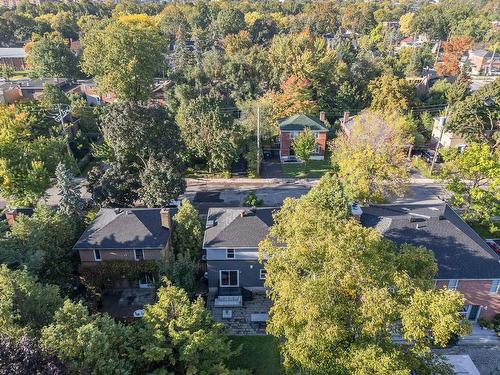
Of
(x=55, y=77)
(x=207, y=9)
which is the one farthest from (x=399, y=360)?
(x=207, y=9)

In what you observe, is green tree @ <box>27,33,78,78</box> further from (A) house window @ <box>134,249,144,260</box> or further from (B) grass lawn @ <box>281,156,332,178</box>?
(A) house window @ <box>134,249,144,260</box>

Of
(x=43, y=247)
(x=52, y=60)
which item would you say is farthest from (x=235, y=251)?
(x=52, y=60)

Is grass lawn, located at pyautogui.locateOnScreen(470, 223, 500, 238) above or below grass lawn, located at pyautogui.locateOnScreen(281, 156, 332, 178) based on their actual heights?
below

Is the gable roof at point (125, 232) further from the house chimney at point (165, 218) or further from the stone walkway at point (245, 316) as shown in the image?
the stone walkway at point (245, 316)

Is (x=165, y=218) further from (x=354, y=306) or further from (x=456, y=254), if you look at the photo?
(x=456, y=254)

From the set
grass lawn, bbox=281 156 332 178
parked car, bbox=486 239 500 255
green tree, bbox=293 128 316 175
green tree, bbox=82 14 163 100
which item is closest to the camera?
parked car, bbox=486 239 500 255

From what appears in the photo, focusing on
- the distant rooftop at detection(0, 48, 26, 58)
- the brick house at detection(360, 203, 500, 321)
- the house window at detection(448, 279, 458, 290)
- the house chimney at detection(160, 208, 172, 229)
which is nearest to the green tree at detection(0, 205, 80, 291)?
the house chimney at detection(160, 208, 172, 229)

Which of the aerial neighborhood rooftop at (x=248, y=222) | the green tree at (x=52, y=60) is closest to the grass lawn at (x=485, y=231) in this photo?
the aerial neighborhood rooftop at (x=248, y=222)

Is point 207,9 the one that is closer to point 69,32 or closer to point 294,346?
point 69,32
